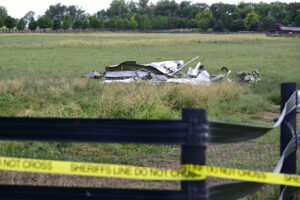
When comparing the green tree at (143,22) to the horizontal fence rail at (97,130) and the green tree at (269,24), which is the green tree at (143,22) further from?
the horizontal fence rail at (97,130)

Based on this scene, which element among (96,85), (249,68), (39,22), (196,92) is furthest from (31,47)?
(39,22)

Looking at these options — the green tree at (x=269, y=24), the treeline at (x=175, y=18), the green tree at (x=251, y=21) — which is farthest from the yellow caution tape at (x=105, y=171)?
the green tree at (x=251, y=21)

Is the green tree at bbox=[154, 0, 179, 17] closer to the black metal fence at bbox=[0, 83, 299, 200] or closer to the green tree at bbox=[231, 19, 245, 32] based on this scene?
the green tree at bbox=[231, 19, 245, 32]

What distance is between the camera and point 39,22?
113688mm

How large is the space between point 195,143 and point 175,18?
153m

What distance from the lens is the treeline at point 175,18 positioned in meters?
118

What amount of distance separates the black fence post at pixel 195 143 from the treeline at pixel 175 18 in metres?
107

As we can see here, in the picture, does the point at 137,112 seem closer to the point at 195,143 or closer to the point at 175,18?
the point at 195,143

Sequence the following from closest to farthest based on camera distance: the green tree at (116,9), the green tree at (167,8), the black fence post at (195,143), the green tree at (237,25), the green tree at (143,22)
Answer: the black fence post at (195,143) → the green tree at (237,25) → the green tree at (143,22) → the green tree at (167,8) → the green tree at (116,9)

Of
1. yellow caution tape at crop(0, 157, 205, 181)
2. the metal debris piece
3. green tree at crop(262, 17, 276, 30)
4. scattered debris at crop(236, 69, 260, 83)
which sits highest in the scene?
green tree at crop(262, 17, 276, 30)

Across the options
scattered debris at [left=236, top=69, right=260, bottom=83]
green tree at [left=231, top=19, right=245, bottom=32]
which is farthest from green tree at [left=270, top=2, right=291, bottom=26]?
scattered debris at [left=236, top=69, right=260, bottom=83]

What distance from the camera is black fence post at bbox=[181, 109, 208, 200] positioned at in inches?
108

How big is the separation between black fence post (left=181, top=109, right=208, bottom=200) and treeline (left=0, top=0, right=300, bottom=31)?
4228 inches

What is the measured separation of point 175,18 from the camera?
152750mm
